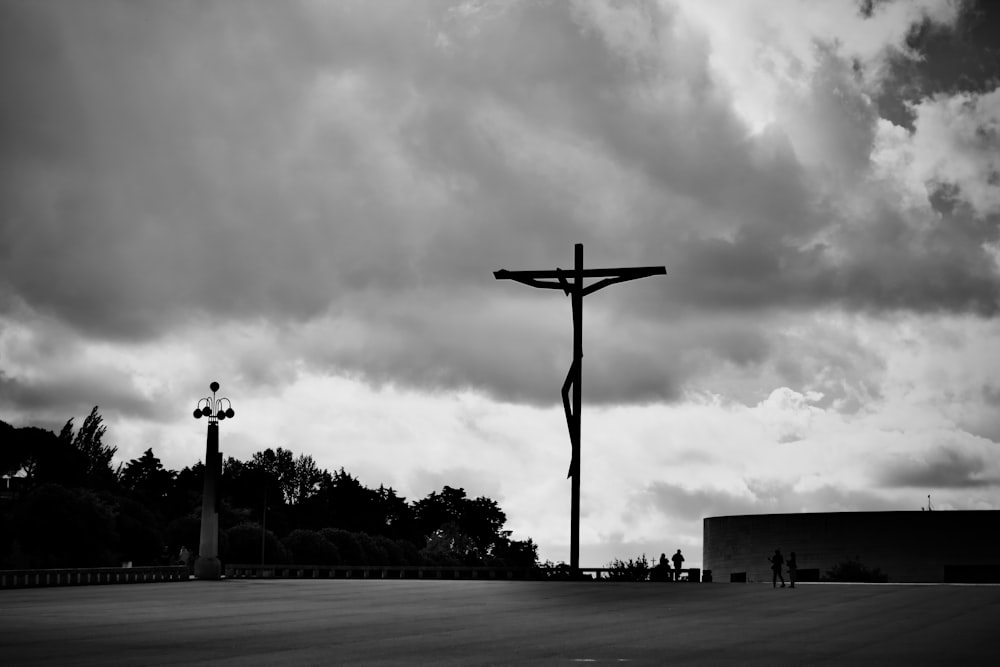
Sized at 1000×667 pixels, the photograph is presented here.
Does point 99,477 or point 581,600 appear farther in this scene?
point 99,477

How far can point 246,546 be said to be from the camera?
104m

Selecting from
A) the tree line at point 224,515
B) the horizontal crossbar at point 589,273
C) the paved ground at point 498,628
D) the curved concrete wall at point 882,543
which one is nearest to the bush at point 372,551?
the tree line at point 224,515

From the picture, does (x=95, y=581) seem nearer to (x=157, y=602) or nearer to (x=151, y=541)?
(x=157, y=602)

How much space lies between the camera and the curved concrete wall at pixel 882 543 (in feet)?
263

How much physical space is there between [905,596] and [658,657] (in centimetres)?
2120

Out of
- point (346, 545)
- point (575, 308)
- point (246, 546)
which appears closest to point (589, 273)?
point (575, 308)

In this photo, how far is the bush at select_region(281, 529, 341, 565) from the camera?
114312 mm

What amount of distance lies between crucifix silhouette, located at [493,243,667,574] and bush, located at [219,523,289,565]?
57.8 metres

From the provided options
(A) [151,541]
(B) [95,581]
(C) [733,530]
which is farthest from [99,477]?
(B) [95,581]

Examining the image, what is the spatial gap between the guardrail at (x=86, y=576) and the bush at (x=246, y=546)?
4895 cm

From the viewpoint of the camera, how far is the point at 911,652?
17.3m

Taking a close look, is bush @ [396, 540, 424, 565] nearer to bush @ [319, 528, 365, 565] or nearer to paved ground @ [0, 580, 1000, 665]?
bush @ [319, 528, 365, 565]

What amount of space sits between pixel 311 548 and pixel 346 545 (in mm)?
8874

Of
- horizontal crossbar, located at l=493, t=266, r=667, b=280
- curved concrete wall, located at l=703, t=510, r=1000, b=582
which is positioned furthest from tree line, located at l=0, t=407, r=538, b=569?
horizontal crossbar, located at l=493, t=266, r=667, b=280
